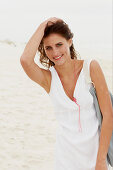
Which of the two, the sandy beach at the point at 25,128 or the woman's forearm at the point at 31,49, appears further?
the sandy beach at the point at 25,128

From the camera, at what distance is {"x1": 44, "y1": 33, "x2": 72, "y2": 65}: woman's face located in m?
2.25

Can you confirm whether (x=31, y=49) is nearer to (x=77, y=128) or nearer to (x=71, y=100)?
(x=71, y=100)

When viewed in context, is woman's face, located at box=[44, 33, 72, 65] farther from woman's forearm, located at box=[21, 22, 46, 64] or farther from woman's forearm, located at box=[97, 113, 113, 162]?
woman's forearm, located at box=[97, 113, 113, 162]

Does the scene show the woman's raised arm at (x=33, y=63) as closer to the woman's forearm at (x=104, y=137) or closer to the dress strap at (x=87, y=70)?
the dress strap at (x=87, y=70)

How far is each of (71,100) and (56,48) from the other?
397 millimetres

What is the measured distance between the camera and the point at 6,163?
16.4 feet

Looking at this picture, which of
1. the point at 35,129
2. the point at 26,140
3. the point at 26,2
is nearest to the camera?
the point at 26,140

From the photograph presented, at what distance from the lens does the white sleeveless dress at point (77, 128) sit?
7.09 feet

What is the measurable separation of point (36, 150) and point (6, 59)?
12.2 meters

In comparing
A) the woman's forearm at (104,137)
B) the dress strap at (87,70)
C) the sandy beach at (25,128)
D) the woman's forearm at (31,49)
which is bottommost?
the sandy beach at (25,128)

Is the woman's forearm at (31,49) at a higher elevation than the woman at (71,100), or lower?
higher

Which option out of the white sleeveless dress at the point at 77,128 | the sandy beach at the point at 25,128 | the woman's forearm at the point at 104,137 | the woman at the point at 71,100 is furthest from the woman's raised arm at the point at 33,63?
the sandy beach at the point at 25,128

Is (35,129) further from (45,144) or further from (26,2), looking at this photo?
(26,2)

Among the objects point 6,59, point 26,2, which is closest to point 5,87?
point 6,59
